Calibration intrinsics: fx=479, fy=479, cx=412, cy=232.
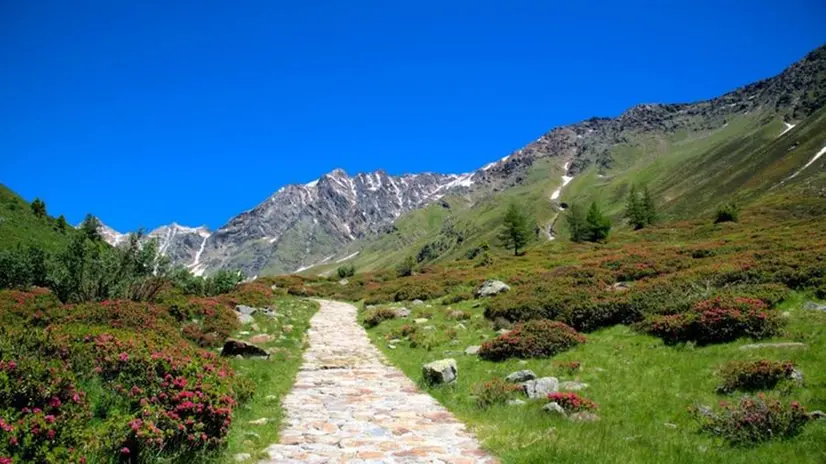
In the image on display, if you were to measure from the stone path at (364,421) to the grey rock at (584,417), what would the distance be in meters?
2.56

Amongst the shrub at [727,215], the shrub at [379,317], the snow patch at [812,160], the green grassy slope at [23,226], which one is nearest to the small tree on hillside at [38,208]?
the green grassy slope at [23,226]

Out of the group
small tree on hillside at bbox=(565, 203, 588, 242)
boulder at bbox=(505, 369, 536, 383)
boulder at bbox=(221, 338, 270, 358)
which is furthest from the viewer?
small tree on hillside at bbox=(565, 203, 588, 242)

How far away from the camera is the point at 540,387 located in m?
12.8

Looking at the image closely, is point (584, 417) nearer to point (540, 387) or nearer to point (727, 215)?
point (540, 387)

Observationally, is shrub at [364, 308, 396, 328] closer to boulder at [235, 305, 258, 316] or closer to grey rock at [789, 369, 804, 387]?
boulder at [235, 305, 258, 316]

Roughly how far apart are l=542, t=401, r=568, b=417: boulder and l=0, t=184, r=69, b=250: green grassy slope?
4516 centimetres

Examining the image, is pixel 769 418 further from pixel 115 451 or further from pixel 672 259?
pixel 672 259

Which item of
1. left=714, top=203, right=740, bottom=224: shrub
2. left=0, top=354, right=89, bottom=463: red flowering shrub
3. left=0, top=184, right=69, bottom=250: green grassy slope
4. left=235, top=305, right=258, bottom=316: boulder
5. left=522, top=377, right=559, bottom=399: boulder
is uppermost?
left=0, top=184, right=69, bottom=250: green grassy slope

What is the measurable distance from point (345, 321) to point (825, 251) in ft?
86.7

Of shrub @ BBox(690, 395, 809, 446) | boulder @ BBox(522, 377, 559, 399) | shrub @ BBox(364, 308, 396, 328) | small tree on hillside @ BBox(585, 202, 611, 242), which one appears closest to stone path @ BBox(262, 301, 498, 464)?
boulder @ BBox(522, 377, 559, 399)

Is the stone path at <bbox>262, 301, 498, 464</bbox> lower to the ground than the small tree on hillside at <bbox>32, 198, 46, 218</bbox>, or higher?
lower

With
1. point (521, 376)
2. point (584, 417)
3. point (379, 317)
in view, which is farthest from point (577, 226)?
point (584, 417)

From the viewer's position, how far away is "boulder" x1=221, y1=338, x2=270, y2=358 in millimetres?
16938

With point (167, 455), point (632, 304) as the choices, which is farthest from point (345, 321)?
point (167, 455)
